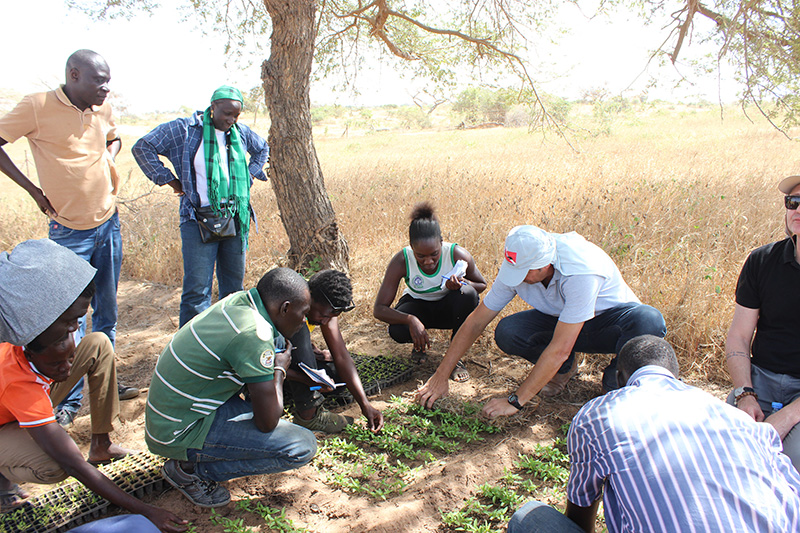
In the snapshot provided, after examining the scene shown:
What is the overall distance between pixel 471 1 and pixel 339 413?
6242mm

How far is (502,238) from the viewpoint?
17.1 ft

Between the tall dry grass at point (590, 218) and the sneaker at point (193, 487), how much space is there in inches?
96.6

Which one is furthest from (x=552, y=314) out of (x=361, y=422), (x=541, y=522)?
(x=541, y=522)

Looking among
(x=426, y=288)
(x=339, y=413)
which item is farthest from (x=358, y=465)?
(x=426, y=288)

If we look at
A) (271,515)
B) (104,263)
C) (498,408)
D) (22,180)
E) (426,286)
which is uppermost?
(22,180)

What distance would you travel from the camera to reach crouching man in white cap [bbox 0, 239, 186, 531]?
205 centimetres

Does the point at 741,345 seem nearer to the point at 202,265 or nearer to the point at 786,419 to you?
the point at 786,419

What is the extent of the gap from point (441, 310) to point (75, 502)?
8.34 feet

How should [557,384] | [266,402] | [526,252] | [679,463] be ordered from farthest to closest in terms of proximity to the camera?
[557,384] → [526,252] → [266,402] → [679,463]

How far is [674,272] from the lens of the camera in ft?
14.0

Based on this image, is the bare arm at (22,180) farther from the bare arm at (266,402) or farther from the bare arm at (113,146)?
the bare arm at (266,402)

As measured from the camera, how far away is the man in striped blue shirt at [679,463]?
4.36 ft

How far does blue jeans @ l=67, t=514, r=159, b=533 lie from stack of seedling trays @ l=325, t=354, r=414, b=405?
1.60 metres

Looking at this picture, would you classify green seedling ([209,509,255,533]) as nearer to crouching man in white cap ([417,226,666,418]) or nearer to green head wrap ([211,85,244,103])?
crouching man in white cap ([417,226,666,418])
